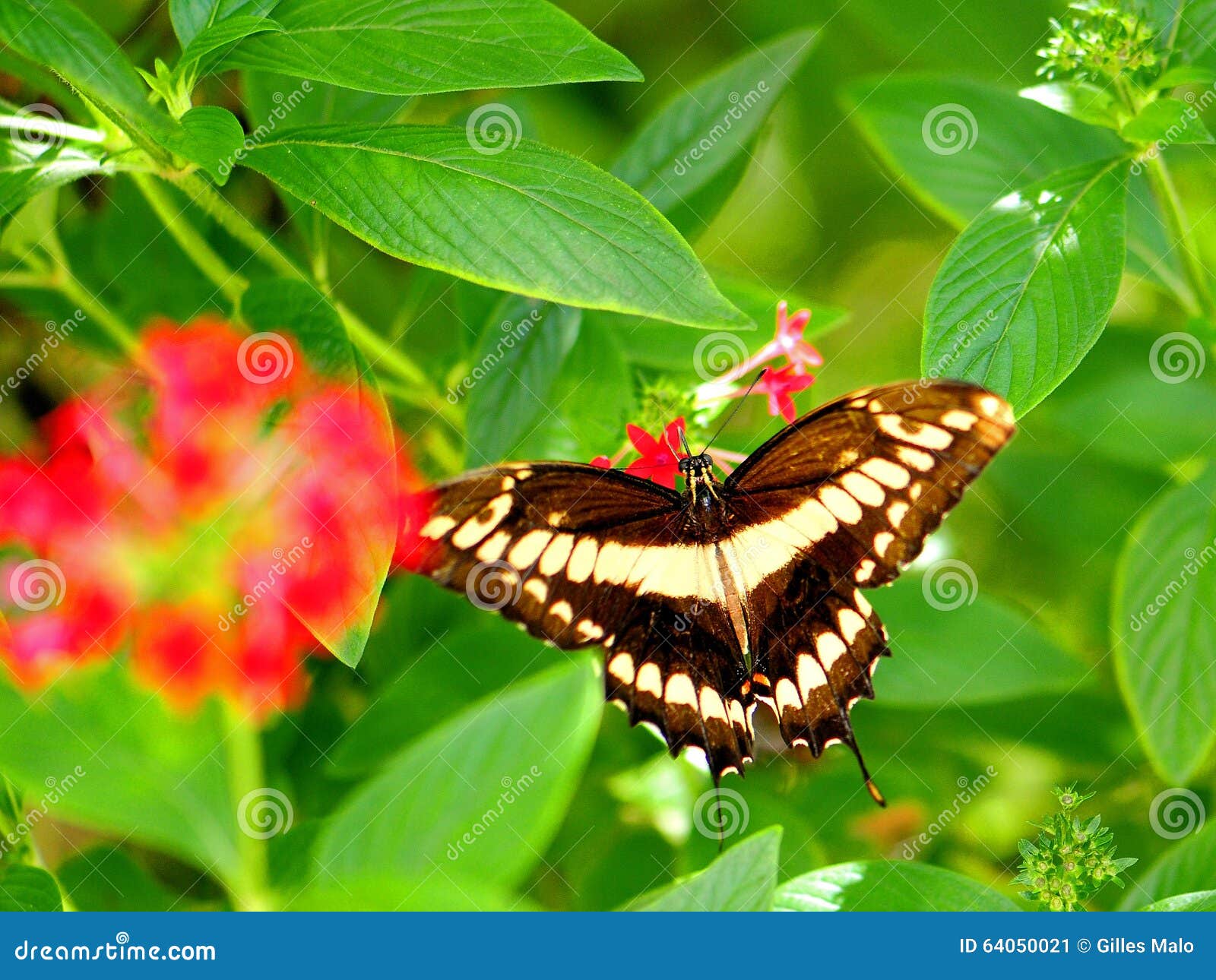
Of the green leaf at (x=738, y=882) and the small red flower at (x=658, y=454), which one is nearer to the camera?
the green leaf at (x=738, y=882)

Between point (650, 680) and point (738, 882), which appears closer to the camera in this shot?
point (738, 882)

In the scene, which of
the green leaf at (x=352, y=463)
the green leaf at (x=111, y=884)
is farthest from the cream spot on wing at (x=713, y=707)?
the green leaf at (x=111, y=884)

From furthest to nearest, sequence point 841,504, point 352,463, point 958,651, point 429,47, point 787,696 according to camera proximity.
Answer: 1. point 958,651
2. point 787,696
3. point 841,504
4. point 352,463
5. point 429,47

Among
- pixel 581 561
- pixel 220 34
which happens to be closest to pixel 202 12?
pixel 220 34

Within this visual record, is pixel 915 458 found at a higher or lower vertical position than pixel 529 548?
higher

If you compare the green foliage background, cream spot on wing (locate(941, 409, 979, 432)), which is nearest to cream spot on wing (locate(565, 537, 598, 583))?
the green foliage background

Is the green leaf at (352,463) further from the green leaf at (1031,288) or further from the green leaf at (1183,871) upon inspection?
the green leaf at (1183,871)

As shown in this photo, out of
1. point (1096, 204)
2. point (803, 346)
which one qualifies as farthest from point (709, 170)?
point (1096, 204)

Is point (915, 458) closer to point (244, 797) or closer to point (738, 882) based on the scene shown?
point (738, 882)

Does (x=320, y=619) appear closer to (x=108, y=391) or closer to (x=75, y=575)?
(x=75, y=575)
